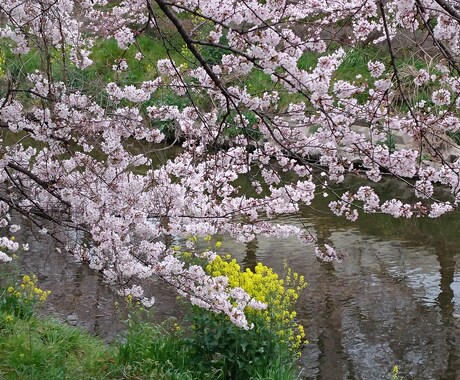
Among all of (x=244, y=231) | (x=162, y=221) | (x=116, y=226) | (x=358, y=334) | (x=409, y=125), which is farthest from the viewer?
(x=358, y=334)

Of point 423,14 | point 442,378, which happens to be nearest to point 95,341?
point 442,378

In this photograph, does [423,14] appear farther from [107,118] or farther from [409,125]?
[107,118]

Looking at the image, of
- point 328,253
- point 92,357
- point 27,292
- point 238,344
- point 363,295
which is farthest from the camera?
point 363,295

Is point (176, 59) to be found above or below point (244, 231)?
above

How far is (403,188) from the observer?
1030 cm

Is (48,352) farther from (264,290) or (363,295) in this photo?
(363,295)

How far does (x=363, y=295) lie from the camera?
6715 millimetres

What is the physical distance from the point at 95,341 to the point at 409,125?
3.00 metres

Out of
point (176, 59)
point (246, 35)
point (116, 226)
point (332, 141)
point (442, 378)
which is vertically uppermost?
point (176, 59)

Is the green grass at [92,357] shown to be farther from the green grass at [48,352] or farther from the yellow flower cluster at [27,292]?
the yellow flower cluster at [27,292]

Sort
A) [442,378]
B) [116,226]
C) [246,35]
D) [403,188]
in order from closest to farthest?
[246,35]
[116,226]
[442,378]
[403,188]

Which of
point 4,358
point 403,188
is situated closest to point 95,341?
point 4,358

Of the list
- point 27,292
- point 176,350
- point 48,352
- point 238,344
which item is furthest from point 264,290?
point 27,292

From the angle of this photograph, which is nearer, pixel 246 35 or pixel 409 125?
pixel 246 35
